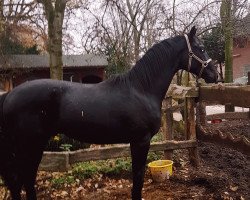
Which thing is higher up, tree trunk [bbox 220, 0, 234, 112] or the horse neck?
tree trunk [bbox 220, 0, 234, 112]

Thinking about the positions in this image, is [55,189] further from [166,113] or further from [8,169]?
[166,113]

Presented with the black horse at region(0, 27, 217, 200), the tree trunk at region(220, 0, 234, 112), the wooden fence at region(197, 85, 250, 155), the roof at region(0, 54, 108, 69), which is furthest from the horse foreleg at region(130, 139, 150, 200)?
the roof at region(0, 54, 108, 69)

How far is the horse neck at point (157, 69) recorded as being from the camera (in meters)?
3.63

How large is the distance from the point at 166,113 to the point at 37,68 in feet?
58.4

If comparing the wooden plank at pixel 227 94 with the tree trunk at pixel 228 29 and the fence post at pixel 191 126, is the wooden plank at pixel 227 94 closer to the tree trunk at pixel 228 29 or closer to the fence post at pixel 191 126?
the fence post at pixel 191 126

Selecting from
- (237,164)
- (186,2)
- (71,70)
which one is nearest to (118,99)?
(237,164)

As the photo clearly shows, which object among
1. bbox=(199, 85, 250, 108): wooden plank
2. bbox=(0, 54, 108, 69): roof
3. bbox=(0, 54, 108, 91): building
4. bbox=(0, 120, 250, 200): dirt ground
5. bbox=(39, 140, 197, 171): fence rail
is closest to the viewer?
bbox=(199, 85, 250, 108): wooden plank

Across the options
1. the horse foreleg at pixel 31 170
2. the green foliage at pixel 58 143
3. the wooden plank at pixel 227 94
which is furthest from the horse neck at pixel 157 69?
the green foliage at pixel 58 143

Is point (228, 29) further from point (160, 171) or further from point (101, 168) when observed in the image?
point (101, 168)

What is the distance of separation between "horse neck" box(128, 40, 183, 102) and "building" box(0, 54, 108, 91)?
583 inches

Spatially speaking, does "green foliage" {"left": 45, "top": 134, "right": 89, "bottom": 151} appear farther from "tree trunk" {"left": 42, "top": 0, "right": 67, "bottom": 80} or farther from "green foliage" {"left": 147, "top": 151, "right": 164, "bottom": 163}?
"tree trunk" {"left": 42, "top": 0, "right": 67, "bottom": 80}

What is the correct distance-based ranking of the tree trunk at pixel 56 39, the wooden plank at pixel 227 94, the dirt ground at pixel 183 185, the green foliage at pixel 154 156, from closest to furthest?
the wooden plank at pixel 227 94 < the dirt ground at pixel 183 185 < the green foliage at pixel 154 156 < the tree trunk at pixel 56 39

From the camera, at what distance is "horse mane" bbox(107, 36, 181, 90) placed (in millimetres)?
3615

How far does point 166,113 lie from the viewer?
596 cm
